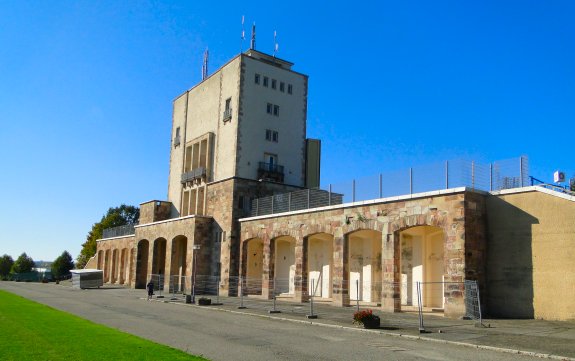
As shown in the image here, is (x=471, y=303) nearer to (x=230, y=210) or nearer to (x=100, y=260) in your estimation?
(x=230, y=210)

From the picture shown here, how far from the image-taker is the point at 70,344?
37.2 ft

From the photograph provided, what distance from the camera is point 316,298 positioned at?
1246 inches

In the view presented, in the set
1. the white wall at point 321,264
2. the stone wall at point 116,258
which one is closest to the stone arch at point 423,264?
the white wall at point 321,264

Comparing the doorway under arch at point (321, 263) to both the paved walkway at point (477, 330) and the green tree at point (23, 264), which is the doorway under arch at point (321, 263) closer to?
the paved walkway at point (477, 330)

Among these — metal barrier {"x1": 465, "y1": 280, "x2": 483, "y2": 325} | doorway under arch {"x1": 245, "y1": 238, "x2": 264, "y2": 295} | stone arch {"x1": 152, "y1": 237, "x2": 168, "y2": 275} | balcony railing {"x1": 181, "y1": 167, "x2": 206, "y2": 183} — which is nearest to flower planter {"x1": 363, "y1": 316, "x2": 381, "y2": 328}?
metal barrier {"x1": 465, "y1": 280, "x2": 483, "y2": 325}

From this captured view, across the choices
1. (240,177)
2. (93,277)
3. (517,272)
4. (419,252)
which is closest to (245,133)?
(240,177)

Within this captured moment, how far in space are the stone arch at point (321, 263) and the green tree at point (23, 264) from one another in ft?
252

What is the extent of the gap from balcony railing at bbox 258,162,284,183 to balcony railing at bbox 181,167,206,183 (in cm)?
560

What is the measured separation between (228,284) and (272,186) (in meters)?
7.66

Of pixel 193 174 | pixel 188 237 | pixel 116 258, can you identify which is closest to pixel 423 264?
pixel 188 237

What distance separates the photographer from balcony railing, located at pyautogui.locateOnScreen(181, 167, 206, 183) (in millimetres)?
42469

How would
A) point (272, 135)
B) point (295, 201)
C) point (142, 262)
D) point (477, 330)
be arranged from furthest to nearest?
point (142, 262) < point (272, 135) < point (295, 201) < point (477, 330)

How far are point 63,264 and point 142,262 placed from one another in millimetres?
40919

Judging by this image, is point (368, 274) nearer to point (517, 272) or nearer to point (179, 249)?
point (517, 272)
